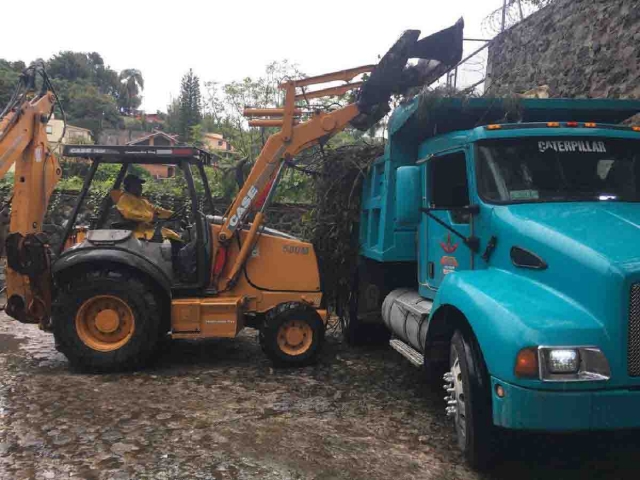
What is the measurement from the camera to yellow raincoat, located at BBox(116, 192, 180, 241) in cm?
650

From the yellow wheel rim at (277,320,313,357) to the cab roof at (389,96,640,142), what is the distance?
7.90 feet

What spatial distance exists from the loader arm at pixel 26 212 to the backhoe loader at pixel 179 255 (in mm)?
11

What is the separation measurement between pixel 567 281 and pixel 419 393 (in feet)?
8.04

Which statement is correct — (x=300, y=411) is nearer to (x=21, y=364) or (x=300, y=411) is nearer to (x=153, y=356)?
(x=153, y=356)

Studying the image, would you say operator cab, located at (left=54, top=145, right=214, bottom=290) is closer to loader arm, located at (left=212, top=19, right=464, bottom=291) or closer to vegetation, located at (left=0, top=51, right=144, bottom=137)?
loader arm, located at (left=212, top=19, right=464, bottom=291)

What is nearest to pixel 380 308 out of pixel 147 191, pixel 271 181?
pixel 271 181

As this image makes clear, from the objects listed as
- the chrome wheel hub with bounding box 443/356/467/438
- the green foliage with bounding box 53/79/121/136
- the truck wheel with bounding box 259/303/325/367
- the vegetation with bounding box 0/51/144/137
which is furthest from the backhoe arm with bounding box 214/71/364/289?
the green foliage with bounding box 53/79/121/136

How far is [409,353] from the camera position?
5.32m

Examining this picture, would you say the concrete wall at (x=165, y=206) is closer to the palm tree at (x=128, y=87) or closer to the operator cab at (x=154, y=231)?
the operator cab at (x=154, y=231)

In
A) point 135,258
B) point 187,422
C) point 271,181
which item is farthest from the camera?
point 271,181

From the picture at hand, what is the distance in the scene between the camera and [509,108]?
17.1 ft


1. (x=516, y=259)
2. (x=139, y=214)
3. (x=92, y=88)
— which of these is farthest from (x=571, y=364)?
(x=92, y=88)

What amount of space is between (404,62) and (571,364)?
4308mm

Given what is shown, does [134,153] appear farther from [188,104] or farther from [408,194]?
[188,104]
